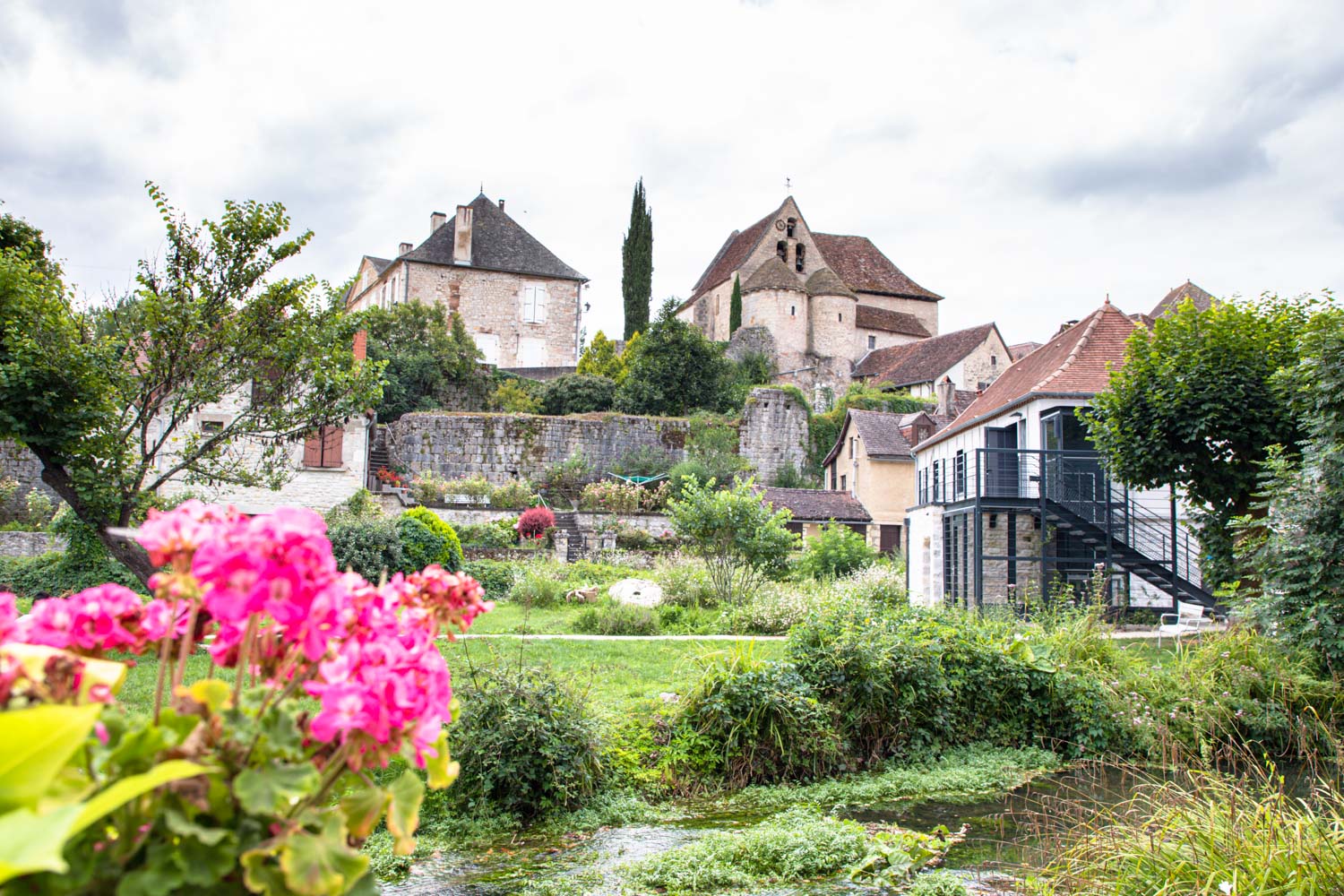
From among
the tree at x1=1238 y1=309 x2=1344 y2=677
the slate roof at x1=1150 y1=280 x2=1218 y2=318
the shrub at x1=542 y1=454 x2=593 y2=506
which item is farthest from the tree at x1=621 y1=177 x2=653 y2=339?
the tree at x1=1238 y1=309 x2=1344 y2=677

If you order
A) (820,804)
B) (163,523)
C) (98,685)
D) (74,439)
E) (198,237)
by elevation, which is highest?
(198,237)

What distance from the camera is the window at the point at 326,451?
77.8ft

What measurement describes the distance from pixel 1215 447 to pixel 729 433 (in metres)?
19.4

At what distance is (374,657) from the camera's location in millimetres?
1517

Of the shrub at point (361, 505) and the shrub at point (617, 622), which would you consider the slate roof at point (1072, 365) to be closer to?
the shrub at point (617, 622)

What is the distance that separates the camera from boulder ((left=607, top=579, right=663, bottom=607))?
17234 millimetres

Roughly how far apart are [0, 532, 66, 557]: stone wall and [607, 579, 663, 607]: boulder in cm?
1250

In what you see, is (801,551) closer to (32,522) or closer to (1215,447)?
Result: (1215,447)

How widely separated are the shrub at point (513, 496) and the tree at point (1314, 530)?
19.7m

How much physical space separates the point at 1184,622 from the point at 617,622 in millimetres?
8951

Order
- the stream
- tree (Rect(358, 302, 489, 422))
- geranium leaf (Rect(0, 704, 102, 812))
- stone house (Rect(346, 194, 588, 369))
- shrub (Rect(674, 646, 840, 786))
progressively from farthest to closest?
stone house (Rect(346, 194, 588, 369)) < tree (Rect(358, 302, 489, 422)) < shrub (Rect(674, 646, 840, 786)) < the stream < geranium leaf (Rect(0, 704, 102, 812))

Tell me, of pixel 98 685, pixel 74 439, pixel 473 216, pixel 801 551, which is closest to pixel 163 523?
pixel 98 685

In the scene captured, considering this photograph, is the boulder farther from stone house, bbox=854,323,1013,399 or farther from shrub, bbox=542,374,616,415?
stone house, bbox=854,323,1013,399

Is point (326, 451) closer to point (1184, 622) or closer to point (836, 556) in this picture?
point (836, 556)
